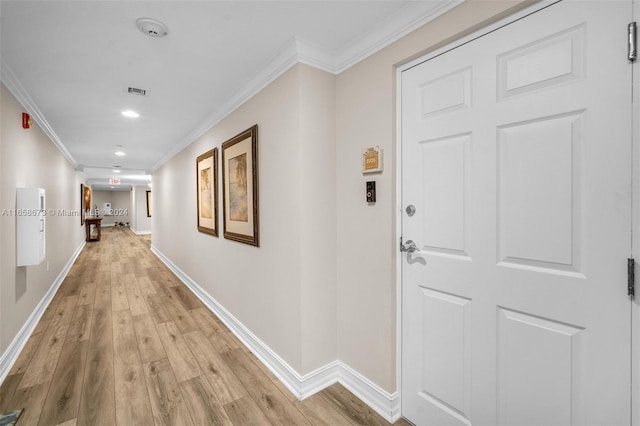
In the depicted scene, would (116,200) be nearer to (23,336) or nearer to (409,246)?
(23,336)

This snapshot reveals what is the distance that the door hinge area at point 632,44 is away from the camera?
98 centimetres

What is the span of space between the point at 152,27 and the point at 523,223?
221 cm

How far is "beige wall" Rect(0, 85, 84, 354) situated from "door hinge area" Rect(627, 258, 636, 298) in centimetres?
366

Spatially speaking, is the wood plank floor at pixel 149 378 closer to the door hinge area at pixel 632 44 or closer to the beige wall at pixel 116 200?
the door hinge area at pixel 632 44

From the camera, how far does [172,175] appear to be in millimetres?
5516

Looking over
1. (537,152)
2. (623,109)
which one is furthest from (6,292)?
(623,109)

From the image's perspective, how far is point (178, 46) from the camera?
196cm

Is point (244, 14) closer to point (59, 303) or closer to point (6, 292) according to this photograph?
point (6, 292)

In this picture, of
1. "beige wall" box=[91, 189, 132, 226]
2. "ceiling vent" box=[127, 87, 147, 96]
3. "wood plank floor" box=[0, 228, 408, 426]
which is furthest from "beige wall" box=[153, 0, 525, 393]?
"beige wall" box=[91, 189, 132, 226]

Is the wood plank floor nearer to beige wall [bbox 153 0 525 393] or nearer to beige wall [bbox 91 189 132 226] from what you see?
beige wall [bbox 153 0 525 393]

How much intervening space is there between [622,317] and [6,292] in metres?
3.79

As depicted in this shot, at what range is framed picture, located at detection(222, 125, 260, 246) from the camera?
2494 millimetres

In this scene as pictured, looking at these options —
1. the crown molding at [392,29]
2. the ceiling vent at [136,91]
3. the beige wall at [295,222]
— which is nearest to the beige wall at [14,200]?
the ceiling vent at [136,91]

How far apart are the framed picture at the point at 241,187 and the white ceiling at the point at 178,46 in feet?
1.35
